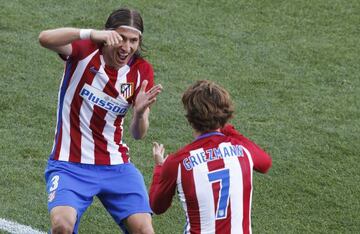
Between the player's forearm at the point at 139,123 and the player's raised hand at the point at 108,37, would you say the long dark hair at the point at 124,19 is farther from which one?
the player's forearm at the point at 139,123

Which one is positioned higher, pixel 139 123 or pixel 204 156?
pixel 204 156

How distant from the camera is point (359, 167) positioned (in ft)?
31.7

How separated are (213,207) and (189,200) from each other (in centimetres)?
15

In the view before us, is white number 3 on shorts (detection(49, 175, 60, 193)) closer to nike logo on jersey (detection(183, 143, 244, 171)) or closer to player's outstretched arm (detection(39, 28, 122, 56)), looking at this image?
player's outstretched arm (detection(39, 28, 122, 56))

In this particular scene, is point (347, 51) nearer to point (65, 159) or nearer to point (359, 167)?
point (359, 167)

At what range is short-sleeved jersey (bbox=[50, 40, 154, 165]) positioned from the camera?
7133 millimetres

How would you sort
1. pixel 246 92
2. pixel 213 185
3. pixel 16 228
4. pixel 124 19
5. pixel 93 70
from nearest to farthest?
pixel 213 185 → pixel 124 19 → pixel 93 70 → pixel 16 228 → pixel 246 92

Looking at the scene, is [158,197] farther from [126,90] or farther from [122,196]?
[126,90]

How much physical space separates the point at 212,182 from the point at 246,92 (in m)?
5.51

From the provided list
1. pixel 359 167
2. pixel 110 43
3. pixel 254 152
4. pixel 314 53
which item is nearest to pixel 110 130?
pixel 110 43

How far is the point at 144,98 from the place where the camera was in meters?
6.82

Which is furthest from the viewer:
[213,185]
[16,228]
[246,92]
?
[246,92]

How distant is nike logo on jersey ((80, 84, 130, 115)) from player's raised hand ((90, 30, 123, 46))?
0.60m

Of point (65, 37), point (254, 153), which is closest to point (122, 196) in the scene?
point (65, 37)
